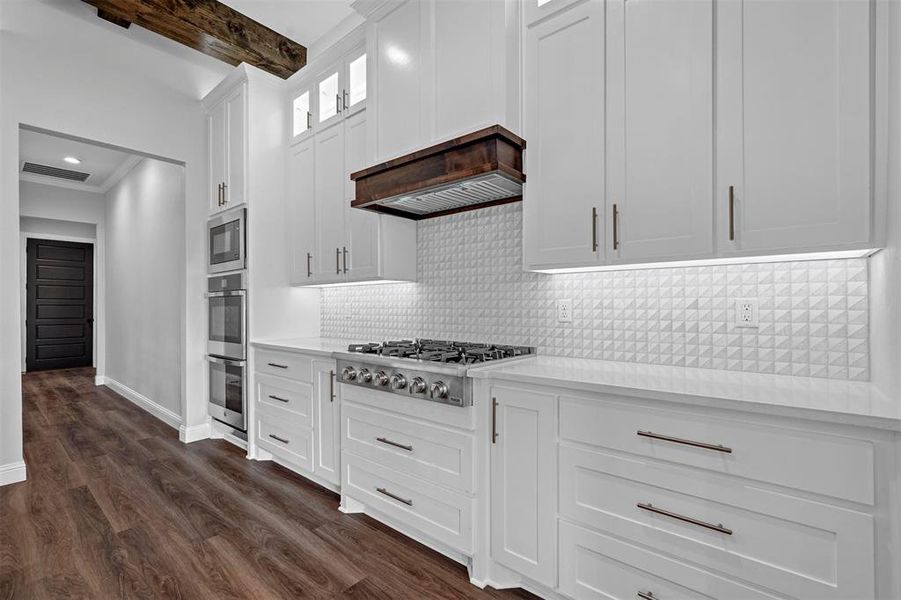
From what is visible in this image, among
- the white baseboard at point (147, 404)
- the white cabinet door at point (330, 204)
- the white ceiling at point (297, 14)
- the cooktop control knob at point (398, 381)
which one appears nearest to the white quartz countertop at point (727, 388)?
the cooktop control knob at point (398, 381)

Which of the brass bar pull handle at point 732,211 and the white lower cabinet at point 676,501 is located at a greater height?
the brass bar pull handle at point 732,211

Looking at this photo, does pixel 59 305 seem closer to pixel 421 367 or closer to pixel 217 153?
pixel 217 153

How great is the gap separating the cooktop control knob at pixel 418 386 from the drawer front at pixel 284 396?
992 mm

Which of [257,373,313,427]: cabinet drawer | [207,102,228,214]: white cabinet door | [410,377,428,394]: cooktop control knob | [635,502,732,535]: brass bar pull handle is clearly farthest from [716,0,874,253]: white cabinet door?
[207,102,228,214]: white cabinet door

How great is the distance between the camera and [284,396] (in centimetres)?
297

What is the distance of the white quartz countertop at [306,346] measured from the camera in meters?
2.68

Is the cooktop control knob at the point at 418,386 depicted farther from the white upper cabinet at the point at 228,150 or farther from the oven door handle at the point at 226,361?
the white upper cabinet at the point at 228,150

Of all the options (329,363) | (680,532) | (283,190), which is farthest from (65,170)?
(680,532)

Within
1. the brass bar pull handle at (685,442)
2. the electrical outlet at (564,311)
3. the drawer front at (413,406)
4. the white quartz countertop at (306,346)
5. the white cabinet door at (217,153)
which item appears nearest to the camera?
the brass bar pull handle at (685,442)

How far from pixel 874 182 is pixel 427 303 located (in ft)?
7.10

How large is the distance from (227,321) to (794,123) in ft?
11.9

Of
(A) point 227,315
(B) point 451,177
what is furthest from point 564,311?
(A) point 227,315

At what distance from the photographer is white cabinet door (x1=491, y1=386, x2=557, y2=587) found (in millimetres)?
1656

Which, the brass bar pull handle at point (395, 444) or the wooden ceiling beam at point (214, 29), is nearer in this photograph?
the brass bar pull handle at point (395, 444)
